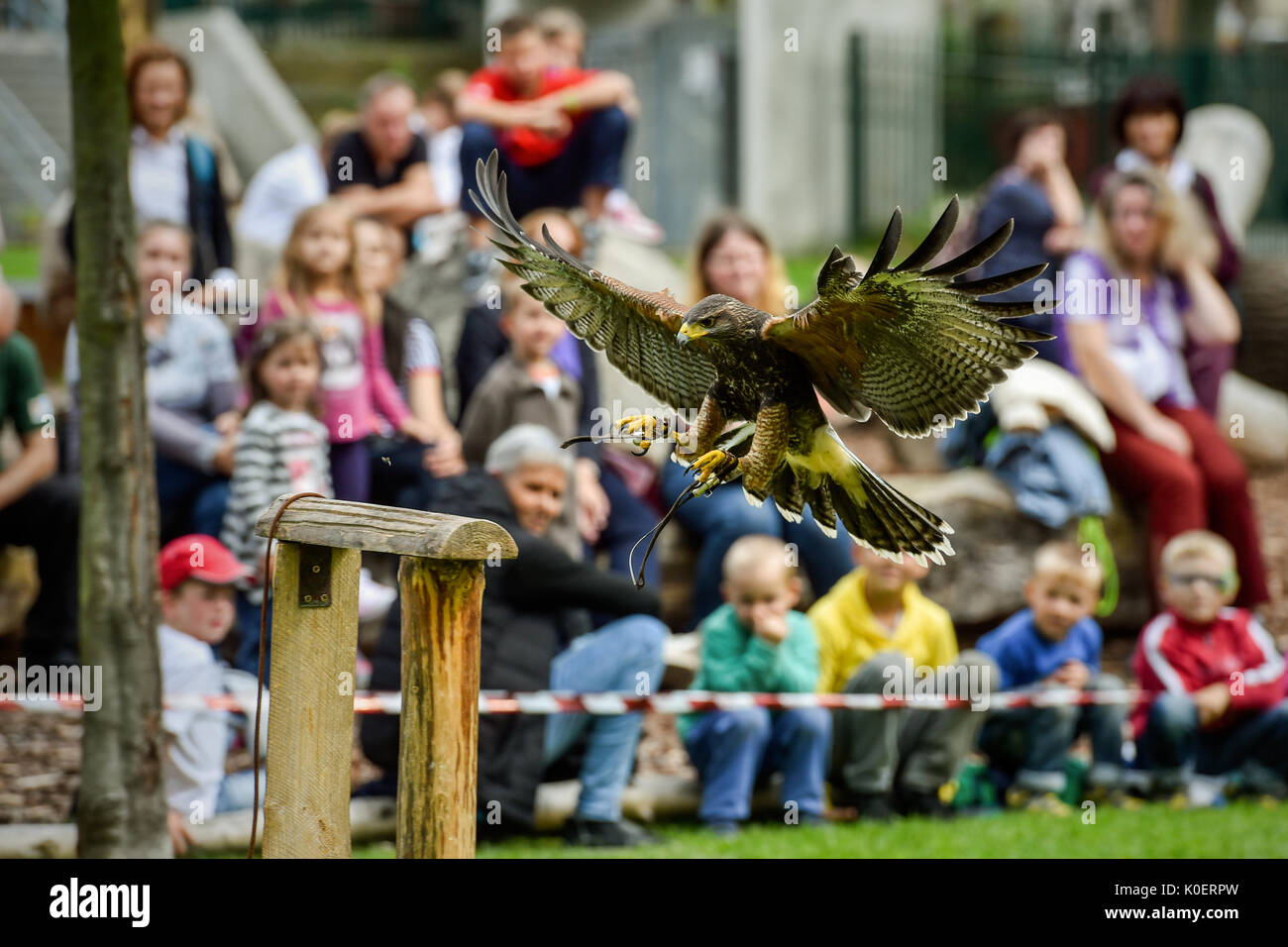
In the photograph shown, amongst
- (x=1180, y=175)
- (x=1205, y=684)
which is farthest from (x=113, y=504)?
(x=1180, y=175)

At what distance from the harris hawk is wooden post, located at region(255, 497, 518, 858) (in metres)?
0.46

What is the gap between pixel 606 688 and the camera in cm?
489

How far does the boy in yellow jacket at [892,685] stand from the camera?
509cm

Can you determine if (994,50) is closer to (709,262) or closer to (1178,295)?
(1178,295)

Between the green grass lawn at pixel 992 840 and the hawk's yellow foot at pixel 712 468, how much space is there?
6.85 feet

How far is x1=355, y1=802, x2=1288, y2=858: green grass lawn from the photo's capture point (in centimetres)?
466

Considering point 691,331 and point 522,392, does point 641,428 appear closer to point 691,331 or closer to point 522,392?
point 691,331

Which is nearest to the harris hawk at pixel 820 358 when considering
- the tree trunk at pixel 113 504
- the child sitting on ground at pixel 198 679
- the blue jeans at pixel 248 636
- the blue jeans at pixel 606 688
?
the tree trunk at pixel 113 504

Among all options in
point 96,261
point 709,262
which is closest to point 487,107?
point 709,262

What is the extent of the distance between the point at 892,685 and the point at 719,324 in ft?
8.77

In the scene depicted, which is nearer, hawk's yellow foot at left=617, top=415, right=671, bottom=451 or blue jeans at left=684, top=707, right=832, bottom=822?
hawk's yellow foot at left=617, top=415, right=671, bottom=451

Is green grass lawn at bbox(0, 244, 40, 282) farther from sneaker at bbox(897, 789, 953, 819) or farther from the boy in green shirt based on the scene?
sneaker at bbox(897, 789, 953, 819)

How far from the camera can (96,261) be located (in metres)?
4.09

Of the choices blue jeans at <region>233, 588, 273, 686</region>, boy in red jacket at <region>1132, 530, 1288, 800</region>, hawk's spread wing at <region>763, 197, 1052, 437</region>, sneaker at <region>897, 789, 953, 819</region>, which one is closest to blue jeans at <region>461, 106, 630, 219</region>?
blue jeans at <region>233, 588, 273, 686</region>
